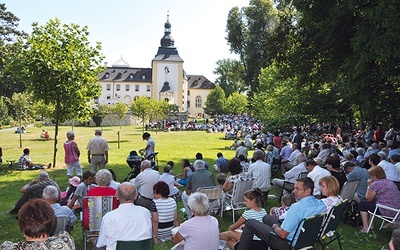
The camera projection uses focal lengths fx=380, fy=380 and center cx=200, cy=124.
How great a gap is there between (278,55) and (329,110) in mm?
10339

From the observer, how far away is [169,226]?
19.3 feet

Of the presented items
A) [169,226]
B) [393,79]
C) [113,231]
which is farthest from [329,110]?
[113,231]

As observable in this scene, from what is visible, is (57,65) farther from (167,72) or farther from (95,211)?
(167,72)

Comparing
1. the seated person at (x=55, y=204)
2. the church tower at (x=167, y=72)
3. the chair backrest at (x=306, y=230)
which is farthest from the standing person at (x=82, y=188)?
the church tower at (x=167, y=72)

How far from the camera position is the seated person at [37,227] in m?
2.86

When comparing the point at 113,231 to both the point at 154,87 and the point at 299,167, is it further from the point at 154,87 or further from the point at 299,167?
the point at 154,87

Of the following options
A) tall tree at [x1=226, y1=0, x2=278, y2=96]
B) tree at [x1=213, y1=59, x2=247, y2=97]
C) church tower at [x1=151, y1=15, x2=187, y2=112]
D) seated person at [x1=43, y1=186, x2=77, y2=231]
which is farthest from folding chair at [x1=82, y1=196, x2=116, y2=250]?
tree at [x1=213, y1=59, x2=247, y2=97]

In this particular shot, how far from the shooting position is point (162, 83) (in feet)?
274

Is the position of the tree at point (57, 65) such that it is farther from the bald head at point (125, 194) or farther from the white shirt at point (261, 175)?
the bald head at point (125, 194)

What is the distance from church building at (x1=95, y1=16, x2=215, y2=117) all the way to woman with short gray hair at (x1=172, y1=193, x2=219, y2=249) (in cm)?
6627

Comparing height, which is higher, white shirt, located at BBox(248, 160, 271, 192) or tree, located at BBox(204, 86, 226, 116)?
tree, located at BBox(204, 86, 226, 116)

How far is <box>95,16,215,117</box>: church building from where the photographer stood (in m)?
82.8

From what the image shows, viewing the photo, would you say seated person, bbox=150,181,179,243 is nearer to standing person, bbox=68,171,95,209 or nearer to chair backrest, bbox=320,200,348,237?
standing person, bbox=68,171,95,209

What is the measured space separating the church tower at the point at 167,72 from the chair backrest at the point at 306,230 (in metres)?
77.8
